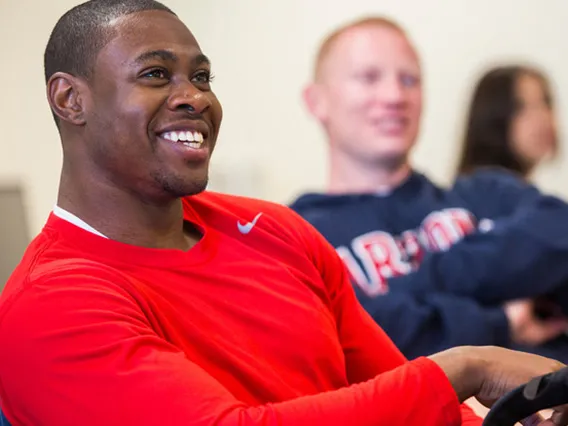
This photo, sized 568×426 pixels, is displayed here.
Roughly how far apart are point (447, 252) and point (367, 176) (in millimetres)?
335

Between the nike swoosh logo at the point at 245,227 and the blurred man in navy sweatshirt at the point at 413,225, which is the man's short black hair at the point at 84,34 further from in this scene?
the blurred man in navy sweatshirt at the point at 413,225

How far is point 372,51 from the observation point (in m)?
1.90

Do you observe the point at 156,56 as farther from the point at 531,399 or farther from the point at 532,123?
the point at 532,123

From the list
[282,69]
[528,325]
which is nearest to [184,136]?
[528,325]

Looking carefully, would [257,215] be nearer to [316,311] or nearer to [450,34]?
[316,311]

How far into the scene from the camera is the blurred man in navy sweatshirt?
158 centimetres

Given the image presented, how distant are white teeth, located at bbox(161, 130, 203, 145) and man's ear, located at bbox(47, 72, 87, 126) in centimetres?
10

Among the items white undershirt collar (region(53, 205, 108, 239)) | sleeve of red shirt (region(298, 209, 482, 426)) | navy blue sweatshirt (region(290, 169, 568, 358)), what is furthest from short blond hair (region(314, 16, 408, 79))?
white undershirt collar (region(53, 205, 108, 239))

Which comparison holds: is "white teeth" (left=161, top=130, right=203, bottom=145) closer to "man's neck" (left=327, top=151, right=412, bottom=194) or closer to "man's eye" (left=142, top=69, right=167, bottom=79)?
"man's eye" (left=142, top=69, right=167, bottom=79)

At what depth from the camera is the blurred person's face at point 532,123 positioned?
7.52ft

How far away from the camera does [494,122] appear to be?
91.8 inches

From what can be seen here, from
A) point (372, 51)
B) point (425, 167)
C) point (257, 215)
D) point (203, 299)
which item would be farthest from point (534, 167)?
point (203, 299)

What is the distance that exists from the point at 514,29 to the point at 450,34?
20 centimetres

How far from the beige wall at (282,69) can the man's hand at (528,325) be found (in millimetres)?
925
